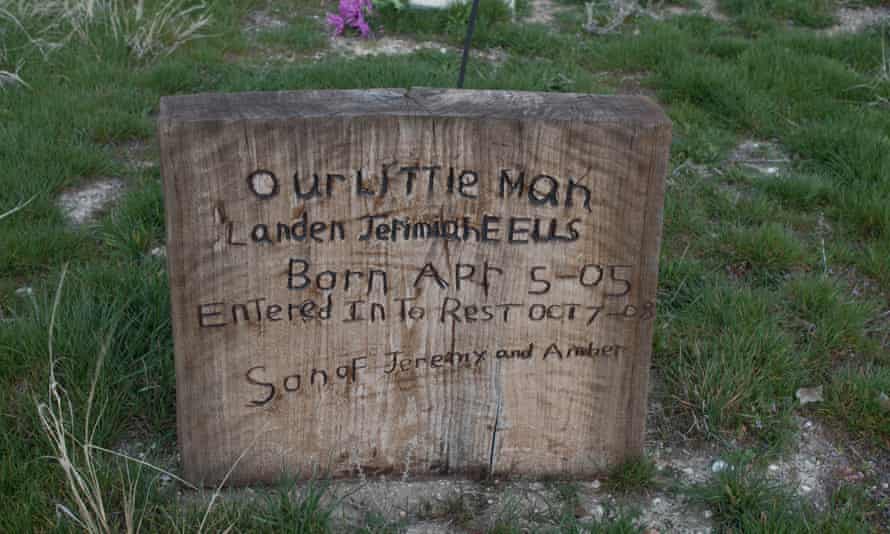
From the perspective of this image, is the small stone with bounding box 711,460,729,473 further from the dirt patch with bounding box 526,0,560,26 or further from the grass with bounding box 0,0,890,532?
the dirt patch with bounding box 526,0,560,26

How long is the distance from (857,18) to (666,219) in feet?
11.3

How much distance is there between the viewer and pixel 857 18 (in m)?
6.73

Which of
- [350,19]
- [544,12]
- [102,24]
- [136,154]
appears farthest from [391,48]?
[136,154]

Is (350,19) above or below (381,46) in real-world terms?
above

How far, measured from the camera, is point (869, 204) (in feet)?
13.8

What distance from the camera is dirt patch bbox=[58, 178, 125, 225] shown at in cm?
414

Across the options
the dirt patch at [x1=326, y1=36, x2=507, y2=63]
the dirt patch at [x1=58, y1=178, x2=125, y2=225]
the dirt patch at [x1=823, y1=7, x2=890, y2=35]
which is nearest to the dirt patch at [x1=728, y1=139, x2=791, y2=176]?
the dirt patch at [x1=326, y1=36, x2=507, y2=63]

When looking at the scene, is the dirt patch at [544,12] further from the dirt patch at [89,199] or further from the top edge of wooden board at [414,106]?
the top edge of wooden board at [414,106]

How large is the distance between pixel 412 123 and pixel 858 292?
221 centimetres

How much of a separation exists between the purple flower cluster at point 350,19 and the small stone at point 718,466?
4.00 m

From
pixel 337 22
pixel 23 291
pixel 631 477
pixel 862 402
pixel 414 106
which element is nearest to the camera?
pixel 414 106

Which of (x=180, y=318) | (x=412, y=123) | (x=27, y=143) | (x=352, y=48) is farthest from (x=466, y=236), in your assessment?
(x=352, y=48)

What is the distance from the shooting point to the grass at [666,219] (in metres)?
2.72

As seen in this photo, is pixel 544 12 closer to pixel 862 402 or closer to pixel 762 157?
pixel 762 157
